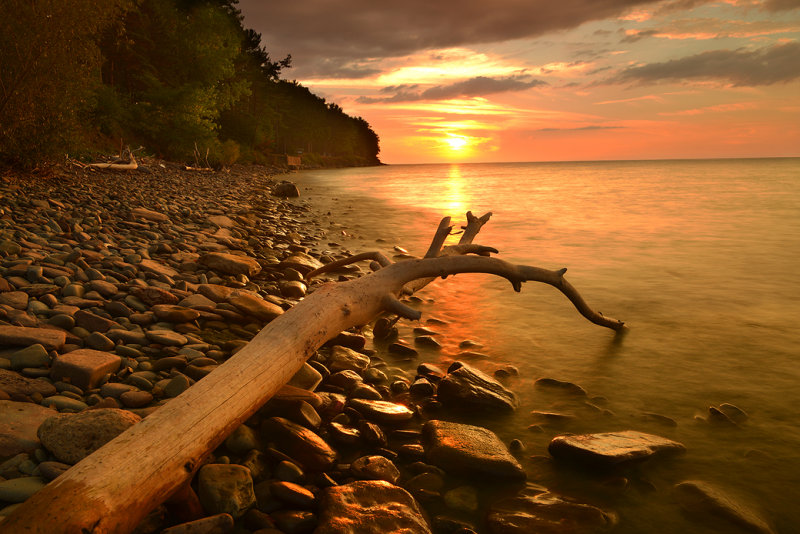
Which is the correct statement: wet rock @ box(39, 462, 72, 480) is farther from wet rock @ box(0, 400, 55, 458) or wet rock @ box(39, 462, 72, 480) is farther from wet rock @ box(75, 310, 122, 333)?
wet rock @ box(75, 310, 122, 333)

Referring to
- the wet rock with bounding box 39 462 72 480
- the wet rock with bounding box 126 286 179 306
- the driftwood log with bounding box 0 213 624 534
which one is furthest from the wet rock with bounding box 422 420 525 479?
the wet rock with bounding box 126 286 179 306

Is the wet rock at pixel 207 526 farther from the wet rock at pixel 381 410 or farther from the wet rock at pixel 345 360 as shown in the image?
the wet rock at pixel 345 360

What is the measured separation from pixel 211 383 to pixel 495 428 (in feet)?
6.59

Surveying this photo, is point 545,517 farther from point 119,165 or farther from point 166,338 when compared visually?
point 119,165

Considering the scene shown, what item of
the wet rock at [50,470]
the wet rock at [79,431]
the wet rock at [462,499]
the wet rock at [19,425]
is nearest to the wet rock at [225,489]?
the wet rock at [79,431]

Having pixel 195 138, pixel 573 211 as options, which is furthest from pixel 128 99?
pixel 573 211

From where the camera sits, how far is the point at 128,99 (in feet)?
97.5

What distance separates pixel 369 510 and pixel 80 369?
6.44ft

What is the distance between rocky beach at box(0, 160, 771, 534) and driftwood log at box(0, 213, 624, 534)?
216 mm

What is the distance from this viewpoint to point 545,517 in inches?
96.7

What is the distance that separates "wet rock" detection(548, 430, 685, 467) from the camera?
2.84m

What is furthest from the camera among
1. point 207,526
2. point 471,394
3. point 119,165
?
point 119,165

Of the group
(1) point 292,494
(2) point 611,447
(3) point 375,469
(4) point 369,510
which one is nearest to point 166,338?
(1) point 292,494

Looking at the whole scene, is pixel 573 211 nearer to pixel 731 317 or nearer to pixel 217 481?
pixel 731 317
